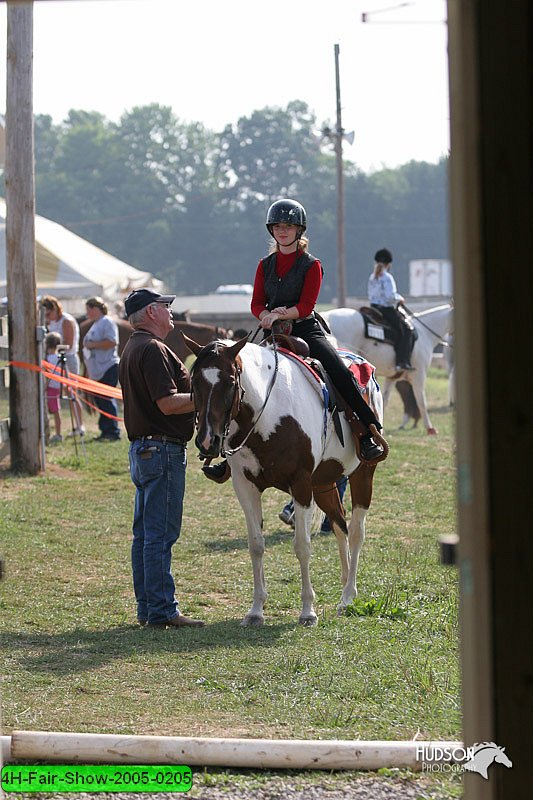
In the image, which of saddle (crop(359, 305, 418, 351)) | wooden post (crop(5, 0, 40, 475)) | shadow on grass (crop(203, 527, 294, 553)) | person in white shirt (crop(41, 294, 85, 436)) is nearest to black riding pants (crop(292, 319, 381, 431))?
shadow on grass (crop(203, 527, 294, 553))

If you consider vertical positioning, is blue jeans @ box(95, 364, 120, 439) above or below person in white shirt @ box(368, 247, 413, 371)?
below

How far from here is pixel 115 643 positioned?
6973 millimetres

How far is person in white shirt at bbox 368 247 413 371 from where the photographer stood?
60.4 ft

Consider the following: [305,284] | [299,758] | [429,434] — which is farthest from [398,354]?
[299,758]

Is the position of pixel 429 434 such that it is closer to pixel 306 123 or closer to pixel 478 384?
pixel 478 384

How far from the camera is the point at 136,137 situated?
13925 cm

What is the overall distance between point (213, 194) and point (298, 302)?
121m

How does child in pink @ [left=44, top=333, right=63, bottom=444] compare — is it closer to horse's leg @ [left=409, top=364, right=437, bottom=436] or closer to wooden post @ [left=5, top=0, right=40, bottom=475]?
wooden post @ [left=5, top=0, right=40, bottom=475]

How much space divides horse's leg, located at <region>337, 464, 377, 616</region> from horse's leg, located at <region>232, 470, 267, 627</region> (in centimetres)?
63

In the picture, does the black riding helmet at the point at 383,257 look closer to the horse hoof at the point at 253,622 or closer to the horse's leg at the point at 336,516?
the horse's leg at the point at 336,516

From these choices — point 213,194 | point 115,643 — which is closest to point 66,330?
point 115,643

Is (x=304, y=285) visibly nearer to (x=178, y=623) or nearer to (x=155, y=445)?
(x=155, y=445)

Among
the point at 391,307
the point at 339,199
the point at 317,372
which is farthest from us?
the point at 339,199

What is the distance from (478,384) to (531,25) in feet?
2.94
